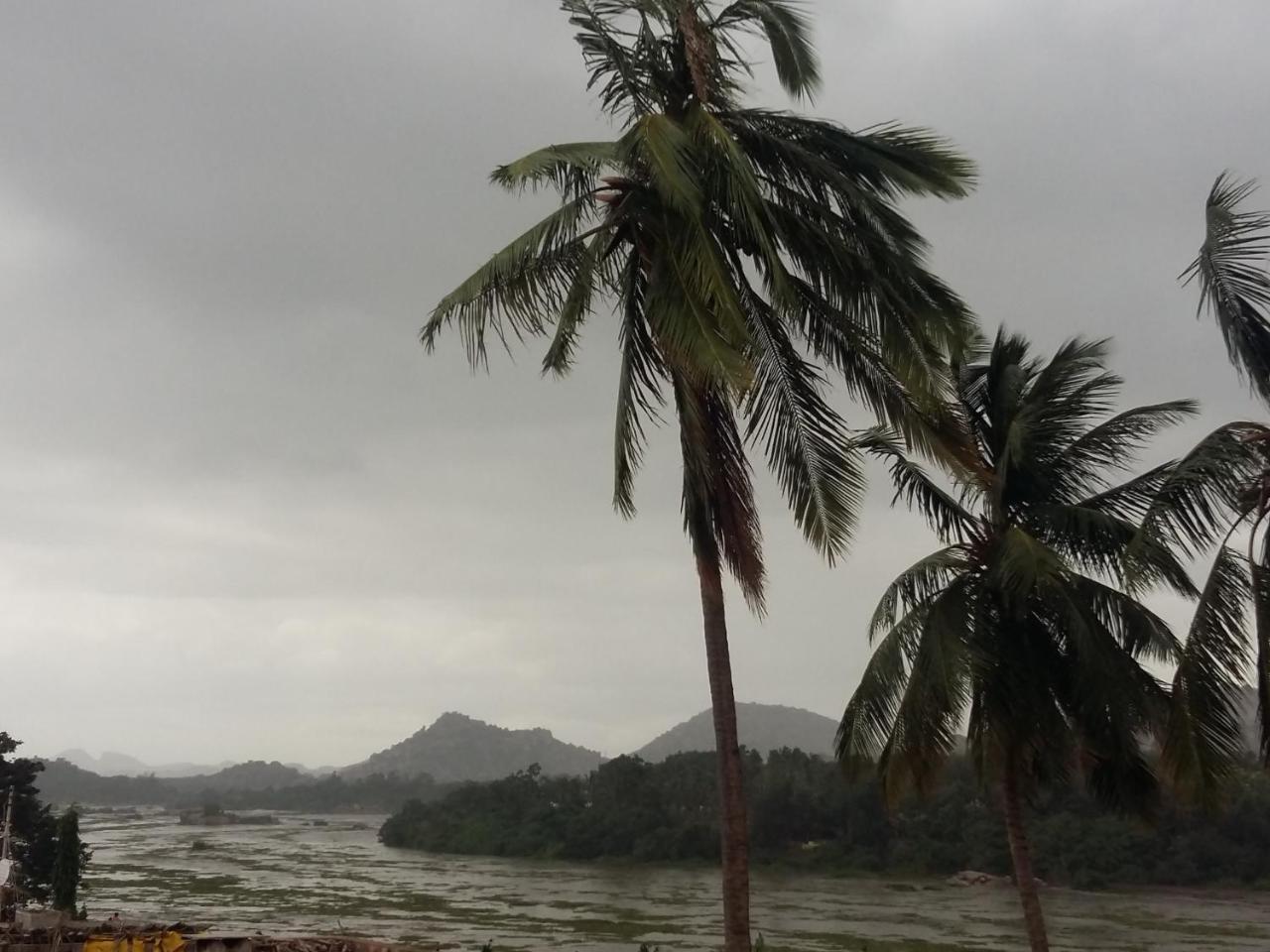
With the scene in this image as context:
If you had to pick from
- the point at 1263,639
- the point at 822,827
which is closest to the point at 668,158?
the point at 1263,639

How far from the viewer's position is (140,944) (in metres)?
8.98

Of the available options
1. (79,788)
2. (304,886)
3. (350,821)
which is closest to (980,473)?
(304,886)

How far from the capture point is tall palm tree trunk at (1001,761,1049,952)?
921cm

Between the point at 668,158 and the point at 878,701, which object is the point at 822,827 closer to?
the point at 878,701

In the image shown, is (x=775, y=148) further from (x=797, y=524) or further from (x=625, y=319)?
(x=797, y=524)

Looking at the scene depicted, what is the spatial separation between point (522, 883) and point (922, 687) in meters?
31.3

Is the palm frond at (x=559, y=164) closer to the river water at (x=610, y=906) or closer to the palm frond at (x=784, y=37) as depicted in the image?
the palm frond at (x=784, y=37)

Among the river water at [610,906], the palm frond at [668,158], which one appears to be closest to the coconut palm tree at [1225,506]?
the palm frond at [668,158]

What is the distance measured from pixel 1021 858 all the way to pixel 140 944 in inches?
307

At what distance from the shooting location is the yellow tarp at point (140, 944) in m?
8.90

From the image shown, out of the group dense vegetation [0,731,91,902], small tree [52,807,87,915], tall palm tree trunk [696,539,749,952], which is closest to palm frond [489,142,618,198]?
tall palm tree trunk [696,539,749,952]

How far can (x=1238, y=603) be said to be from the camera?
18.6 feet

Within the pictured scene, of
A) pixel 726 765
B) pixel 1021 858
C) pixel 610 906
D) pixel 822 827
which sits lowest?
pixel 610 906

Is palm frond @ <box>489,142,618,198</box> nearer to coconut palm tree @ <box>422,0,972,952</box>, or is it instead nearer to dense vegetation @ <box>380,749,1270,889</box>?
coconut palm tree @ <box>422,0,972,952</box>
